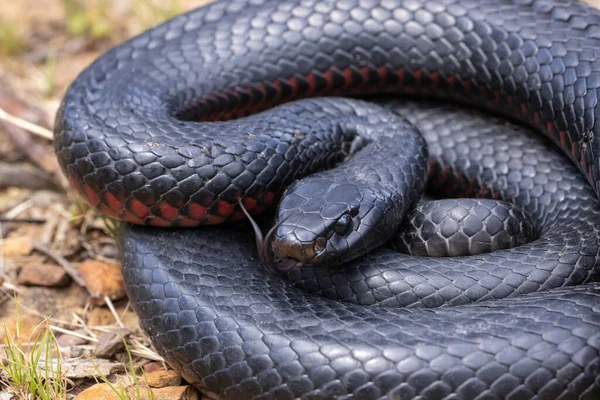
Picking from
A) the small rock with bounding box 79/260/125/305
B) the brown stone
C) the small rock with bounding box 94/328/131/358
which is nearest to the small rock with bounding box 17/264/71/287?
the small rock with bounding box 79/260/125/305

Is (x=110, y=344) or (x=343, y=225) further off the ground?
(x=343, y=225)

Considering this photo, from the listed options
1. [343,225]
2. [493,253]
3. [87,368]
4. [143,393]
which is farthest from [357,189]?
[87,368]

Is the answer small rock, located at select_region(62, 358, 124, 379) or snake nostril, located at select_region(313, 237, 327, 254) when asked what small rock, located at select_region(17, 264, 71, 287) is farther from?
snake nostril, located at select_region(313, 237, 327, 254)

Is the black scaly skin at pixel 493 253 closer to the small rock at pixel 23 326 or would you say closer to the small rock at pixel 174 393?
the small rock at pixel 174 393

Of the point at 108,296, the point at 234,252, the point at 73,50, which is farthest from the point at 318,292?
the point at 73,50

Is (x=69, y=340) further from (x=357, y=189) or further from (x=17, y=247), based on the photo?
(x=357, y=189)
